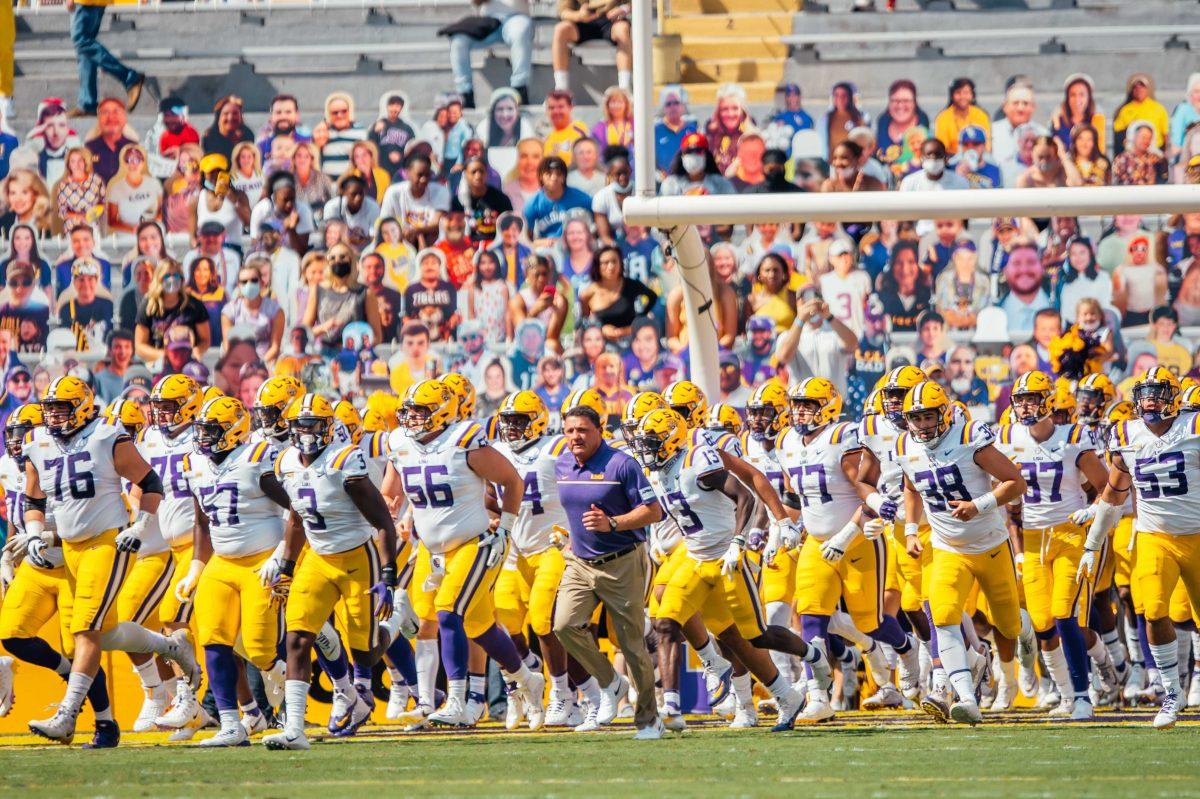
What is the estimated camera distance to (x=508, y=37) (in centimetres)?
1820

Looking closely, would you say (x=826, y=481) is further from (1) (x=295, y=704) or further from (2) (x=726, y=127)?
(2) (x=726, y=127)

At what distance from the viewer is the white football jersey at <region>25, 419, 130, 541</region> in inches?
420

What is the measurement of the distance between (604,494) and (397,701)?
2861 millimetres

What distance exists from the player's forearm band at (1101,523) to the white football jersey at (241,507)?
4.69m

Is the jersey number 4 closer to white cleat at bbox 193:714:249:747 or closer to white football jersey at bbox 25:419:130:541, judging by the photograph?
white football jersey at bbox 25:419:130:541

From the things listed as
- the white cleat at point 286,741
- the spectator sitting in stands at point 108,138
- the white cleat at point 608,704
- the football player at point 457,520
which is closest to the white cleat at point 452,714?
the football player at point 457,520

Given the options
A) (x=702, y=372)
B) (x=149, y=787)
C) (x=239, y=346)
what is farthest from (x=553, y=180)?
(x=149, y=787)

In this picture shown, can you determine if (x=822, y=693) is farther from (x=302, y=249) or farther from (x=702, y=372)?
(x=302, y=249)

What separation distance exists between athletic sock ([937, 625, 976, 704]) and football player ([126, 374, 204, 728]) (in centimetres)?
450

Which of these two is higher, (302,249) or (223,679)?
(302,249)

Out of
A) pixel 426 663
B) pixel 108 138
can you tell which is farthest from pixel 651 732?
pixel 108 138

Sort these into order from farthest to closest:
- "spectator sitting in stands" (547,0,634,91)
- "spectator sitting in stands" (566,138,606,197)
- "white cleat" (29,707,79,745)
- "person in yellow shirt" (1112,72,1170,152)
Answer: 1. "spectator sitting in stands" (547,0,634,91)
2. "spectator sitting in stands" (566,138,606,197)
3. "person in yellow shirt" (1112,72,1170,152)
4. "white cleat" (29,707,79,745)

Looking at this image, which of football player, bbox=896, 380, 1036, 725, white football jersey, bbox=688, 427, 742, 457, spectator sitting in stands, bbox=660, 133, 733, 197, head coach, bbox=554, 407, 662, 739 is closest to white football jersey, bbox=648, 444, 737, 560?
white football jersey, bbox=688, 427, 742, 457

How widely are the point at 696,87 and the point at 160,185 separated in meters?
5.10
